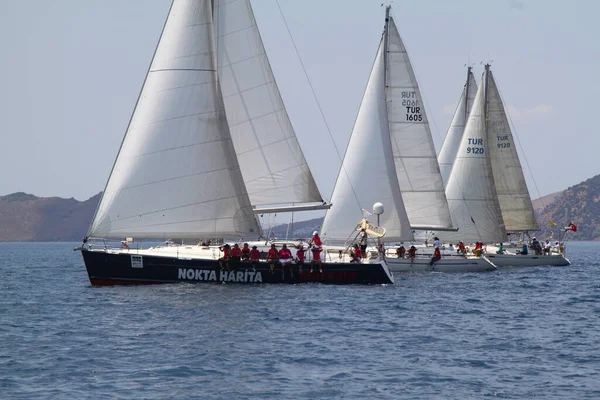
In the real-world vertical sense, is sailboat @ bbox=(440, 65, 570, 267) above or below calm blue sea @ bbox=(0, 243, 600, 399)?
above

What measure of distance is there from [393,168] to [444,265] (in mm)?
6004

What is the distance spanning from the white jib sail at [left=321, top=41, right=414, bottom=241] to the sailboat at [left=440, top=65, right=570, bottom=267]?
957 cm

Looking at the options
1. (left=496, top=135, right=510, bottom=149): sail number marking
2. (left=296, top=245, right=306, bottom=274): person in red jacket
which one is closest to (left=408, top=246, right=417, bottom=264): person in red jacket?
(left=296, top=245, right=306, bottom=274): person in red jacket

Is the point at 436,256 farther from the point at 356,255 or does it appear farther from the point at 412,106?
the point at 356,255

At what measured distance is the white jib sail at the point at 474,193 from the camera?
61.8 m

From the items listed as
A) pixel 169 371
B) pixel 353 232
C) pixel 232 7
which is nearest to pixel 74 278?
pixel 353 232

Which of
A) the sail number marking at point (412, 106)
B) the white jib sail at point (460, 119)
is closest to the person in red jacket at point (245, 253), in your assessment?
the sail number marking at point (412, 106)

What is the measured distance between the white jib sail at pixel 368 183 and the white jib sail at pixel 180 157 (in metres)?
10.8

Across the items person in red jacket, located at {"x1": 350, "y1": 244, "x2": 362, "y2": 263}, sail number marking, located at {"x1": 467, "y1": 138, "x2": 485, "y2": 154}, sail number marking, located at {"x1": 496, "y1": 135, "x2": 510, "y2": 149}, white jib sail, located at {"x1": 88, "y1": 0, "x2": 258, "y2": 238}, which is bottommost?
person in red jacket, located at {"x1": 350, "y1": 244, "x2": 362, "y2": 263}

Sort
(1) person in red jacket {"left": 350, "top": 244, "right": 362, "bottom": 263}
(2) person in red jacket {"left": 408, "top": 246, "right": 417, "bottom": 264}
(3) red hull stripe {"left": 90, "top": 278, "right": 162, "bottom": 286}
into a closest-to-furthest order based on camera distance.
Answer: (3) red hull stripe {"left": 90, "top": 278, "right": 162, "bottom": 286}
(1) person in red jacket {"left": 350, "top": 244, "right": 362, "bottom": 263}
(2) person in red jacket {"left": 408, "top": 246, "right": 417, "bottom": 264}

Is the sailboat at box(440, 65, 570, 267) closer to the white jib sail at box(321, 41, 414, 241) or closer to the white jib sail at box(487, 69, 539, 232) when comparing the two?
the white jib sail at box(487, 69, 539, 232)

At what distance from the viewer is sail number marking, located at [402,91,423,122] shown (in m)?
54.5

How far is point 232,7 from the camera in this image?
42.2m

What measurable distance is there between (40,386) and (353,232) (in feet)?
88.2
